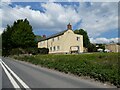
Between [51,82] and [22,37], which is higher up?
[22,37]

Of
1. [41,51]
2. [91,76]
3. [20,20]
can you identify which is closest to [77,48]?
[41,51]

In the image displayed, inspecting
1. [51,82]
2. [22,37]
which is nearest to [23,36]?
[22,37]

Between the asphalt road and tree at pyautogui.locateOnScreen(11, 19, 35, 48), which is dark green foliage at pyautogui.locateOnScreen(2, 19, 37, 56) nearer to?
tree at pyautogui.locateOnScreen(11, 19, 35, 48)

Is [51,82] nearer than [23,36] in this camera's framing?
Yes

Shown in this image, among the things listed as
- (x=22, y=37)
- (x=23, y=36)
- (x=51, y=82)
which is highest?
(x=23, y=36)

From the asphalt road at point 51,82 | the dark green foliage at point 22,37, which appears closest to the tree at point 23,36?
the dark green foliage at point 22,37

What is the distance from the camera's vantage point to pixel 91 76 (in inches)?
615

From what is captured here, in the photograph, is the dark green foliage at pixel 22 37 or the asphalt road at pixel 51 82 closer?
the asphalt road at pixel 51 82

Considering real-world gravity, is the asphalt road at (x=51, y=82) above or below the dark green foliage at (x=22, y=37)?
Answer: below

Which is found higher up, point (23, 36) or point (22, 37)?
point (23, 36)

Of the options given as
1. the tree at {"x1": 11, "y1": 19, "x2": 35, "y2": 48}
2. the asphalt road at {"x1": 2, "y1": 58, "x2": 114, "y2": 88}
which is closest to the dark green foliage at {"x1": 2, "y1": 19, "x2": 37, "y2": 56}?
the tree at {"x1": 11, "y1": 19, "x2": 35, "y2": 48}

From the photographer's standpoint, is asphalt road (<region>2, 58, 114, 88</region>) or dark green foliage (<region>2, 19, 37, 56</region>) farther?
dark green foliage (<region>2, 19, 37, 56</region>)

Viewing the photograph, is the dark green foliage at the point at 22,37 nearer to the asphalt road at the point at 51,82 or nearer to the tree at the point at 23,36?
the tree at the point at 23,36

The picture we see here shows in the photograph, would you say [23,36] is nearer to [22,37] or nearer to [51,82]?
[22,37]
